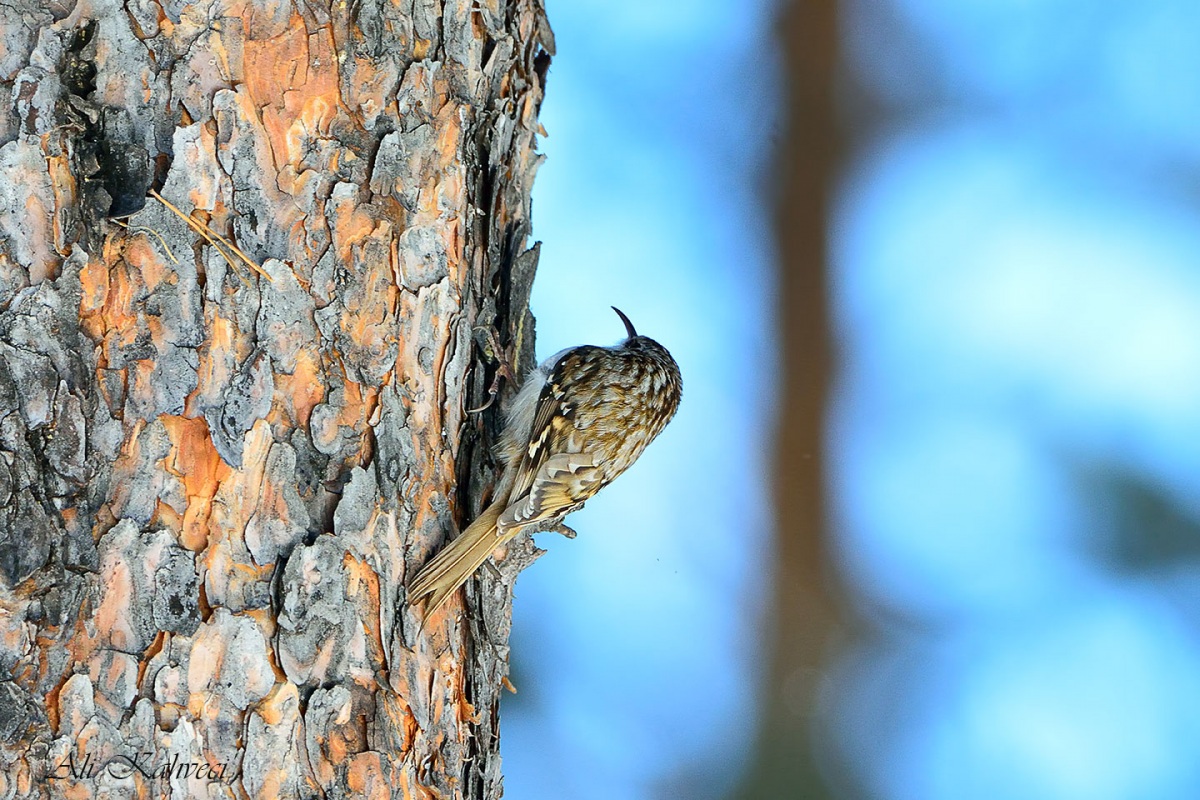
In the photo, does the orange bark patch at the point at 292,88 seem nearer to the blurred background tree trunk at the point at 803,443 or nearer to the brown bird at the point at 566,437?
the brown bird at the point at 566,437

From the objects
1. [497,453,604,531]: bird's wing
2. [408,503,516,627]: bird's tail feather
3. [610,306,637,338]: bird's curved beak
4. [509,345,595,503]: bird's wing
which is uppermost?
[610,306,637,338]: bird's curved beak

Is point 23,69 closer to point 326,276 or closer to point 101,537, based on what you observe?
point 326,276

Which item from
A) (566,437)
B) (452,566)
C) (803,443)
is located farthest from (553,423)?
(803,443)

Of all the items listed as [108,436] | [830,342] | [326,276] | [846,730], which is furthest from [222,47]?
[846,730]

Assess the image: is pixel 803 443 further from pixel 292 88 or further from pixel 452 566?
pixel 292 88

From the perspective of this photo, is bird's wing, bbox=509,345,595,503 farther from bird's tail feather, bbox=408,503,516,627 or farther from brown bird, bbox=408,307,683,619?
bird's tail feather, bbox=408,503,516,627

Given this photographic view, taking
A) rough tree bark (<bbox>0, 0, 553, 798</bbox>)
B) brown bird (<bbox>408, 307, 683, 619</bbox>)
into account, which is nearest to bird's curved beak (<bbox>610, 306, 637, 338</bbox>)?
brown bird (<bbox>408, 307, 683, 619</bbox>)

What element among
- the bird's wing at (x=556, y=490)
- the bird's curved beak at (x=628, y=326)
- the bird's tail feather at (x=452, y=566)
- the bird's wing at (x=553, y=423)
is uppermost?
the bird's curved beak at (x=628, y=326)

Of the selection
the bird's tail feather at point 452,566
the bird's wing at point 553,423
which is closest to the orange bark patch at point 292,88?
the bird's tail feather at point 452,566
